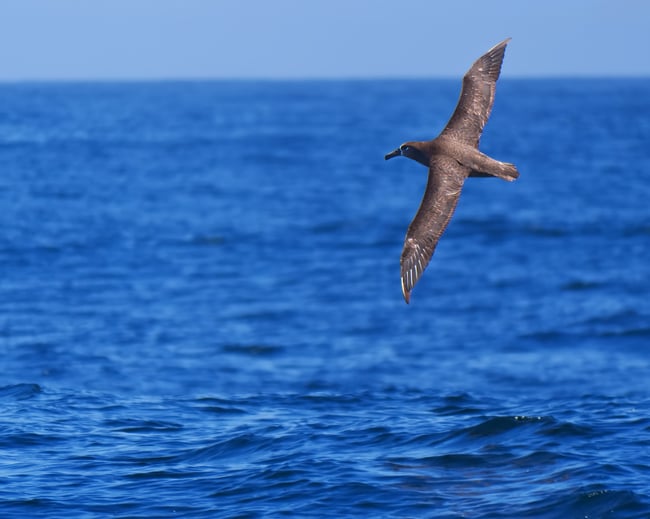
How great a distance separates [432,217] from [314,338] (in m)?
19.2

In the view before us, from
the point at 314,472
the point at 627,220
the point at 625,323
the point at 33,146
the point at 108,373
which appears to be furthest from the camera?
the point at 33,146

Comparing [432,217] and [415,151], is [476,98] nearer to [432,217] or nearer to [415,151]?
[415,151]

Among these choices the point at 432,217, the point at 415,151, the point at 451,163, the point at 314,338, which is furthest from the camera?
the point at 314,338

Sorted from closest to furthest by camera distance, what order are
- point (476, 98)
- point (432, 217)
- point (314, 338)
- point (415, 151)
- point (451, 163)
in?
point (432, 217), point (451, 163), point (415, 151), point (476, 98), point (314, 338)

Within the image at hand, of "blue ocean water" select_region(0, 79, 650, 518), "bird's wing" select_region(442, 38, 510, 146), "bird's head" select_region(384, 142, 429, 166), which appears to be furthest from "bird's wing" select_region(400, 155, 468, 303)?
"blue ocean water" select_region(0, 79, 650, 518)

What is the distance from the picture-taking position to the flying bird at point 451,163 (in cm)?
1267

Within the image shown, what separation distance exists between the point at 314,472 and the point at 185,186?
178 ft

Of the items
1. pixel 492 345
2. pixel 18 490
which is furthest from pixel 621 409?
pixel 492 345

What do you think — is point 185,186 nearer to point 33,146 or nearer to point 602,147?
point 33,146

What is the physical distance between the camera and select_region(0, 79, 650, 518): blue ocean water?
42.3 ft

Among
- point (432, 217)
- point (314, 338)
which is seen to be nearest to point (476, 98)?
point (432, 217)

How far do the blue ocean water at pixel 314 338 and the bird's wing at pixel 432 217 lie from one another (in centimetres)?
260

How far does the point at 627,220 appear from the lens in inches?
2053

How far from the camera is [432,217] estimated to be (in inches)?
508
